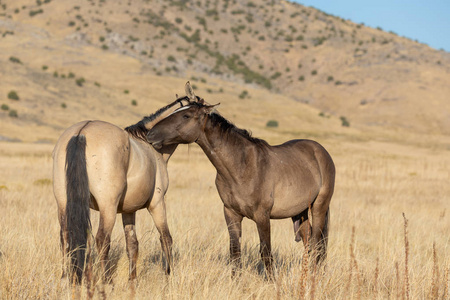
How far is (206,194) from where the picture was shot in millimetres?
12953

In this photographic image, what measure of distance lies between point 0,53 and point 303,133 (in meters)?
38.0

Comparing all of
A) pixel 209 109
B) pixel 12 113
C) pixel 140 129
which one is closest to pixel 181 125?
pixel 209 109

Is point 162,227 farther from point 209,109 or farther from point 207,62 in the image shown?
point 207,62

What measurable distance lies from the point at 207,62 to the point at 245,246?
232 feet

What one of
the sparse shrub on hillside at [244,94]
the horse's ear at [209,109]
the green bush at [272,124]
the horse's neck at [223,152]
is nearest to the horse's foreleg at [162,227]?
the horse's neck at [223,152]

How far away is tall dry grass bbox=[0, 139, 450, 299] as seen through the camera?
451 centimetres

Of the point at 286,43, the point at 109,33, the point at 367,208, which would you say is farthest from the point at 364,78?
the point at 367,208

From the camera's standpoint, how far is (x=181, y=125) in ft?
16.4

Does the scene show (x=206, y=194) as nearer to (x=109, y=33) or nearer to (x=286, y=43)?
(x=109, y=33)

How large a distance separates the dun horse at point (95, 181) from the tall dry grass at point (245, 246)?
39 centimetres

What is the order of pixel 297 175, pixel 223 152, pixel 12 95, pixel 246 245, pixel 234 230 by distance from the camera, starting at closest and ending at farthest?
pixel 223 152 → pixel 234 230 → pixel 297 175 → pixel 246 245 → pixel 12 95

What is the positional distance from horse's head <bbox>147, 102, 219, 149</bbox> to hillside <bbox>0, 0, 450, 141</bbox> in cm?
2988

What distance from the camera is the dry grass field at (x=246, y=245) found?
179 inches

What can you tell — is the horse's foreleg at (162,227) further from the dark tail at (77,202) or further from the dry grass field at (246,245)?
the dark tail at (77,202)
